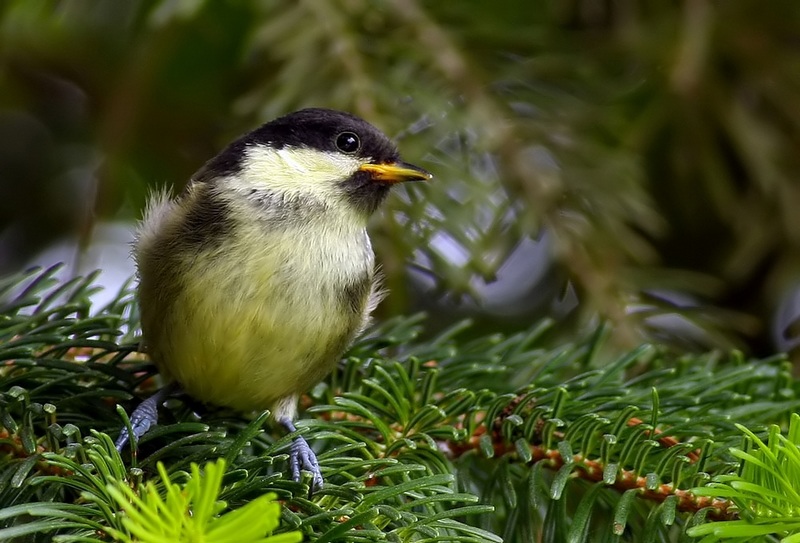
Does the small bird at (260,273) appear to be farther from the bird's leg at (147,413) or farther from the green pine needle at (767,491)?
the green pine needle at (767,491)

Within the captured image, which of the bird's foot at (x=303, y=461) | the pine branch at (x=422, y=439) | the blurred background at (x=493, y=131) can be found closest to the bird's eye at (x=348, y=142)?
the blurred background at (x=493, y=131)

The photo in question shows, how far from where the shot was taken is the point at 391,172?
6.22ft

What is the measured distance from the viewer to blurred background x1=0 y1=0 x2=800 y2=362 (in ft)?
6.68

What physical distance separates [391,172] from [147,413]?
691 mm

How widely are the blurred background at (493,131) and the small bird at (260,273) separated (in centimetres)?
17

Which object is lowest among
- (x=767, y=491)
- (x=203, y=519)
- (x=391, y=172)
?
(x=767, y=491)

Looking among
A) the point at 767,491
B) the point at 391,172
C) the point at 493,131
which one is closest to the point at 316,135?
the point at 391,172

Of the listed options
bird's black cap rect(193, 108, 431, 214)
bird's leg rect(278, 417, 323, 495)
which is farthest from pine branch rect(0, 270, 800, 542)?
bird's black cap rect(193, 108, 431, 214)

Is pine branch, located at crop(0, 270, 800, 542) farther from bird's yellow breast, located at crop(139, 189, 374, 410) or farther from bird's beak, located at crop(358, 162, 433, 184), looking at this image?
bird's beak, located at crop(358, 162, 433, 184)

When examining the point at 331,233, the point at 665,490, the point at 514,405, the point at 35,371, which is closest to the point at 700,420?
the point at 665,490

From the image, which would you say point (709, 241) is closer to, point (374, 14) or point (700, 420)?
point (374, 14)

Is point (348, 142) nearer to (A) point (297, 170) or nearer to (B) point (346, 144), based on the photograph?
(B) point (346, 144)

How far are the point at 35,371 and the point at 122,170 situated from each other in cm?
105

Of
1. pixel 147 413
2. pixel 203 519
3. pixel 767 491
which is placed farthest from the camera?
pixel 147 413
